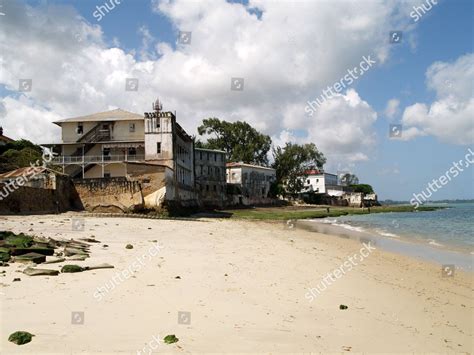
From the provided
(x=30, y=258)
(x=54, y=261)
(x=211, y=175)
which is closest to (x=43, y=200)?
(x=30, y=258)

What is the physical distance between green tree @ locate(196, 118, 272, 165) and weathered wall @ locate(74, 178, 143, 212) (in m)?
53.1

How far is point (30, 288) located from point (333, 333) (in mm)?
5581

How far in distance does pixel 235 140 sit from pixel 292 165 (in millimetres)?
14294

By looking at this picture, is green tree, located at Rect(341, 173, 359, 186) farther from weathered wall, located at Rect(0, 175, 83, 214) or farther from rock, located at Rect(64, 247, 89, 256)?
rock, located at Rect(64, 247, 89, 256)

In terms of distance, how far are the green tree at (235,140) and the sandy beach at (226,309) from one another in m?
78.8

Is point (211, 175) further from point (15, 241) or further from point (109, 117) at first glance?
point (15, 241)

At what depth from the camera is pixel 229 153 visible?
9250cm

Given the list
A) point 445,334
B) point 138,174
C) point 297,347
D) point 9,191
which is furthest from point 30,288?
point 138,174

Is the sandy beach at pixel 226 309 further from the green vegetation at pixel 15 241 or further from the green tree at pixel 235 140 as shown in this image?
the green tree at pixel 235 140

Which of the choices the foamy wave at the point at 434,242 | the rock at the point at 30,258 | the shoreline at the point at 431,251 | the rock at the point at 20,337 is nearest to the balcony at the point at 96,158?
the shoreline at the point at 431,251

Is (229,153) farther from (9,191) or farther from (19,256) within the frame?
(19,256)

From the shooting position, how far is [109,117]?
53.4 meters

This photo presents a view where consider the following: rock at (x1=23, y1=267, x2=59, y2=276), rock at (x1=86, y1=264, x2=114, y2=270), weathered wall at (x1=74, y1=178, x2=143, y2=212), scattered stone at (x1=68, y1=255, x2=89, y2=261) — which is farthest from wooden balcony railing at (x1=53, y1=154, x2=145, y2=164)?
rock at (x1=23, y1=267, x2=59, y2=276)

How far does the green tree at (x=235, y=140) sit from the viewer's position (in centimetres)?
9062
